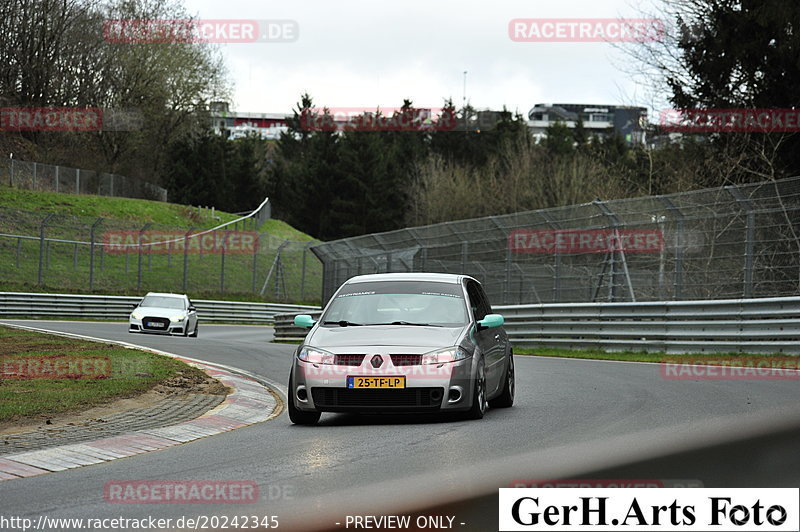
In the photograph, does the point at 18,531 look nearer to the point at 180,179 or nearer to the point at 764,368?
the point at 764,368

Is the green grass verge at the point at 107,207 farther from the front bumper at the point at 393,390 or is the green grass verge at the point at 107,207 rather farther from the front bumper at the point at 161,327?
the front bumper at the point at 393,390

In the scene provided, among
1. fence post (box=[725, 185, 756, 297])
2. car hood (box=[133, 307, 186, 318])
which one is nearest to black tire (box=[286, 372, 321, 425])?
fence post (box=[725, 185, 756, 297])

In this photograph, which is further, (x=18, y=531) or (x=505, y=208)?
(x=505, y=208)

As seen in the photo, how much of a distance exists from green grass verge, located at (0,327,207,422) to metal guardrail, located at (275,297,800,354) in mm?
8965

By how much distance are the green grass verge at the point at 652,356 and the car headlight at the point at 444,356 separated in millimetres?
9026

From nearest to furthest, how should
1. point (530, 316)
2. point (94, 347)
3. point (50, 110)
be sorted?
1. point (94, 347)
2. point (530, 316)
3. point (50, 110)

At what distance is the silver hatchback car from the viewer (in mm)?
10312

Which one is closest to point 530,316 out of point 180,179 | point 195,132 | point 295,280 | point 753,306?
point 753,306

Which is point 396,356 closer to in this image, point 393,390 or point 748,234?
point 393,390

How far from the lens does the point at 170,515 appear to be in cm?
630

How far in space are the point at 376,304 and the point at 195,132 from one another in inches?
2808

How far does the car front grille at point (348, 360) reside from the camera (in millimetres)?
10359

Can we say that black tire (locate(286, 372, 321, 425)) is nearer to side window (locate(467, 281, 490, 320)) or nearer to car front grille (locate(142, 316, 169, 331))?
side window (locate(467, 281, 490, 320))

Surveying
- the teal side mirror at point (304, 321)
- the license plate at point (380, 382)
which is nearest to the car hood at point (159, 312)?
the teal side mirror at point (304, 321)
